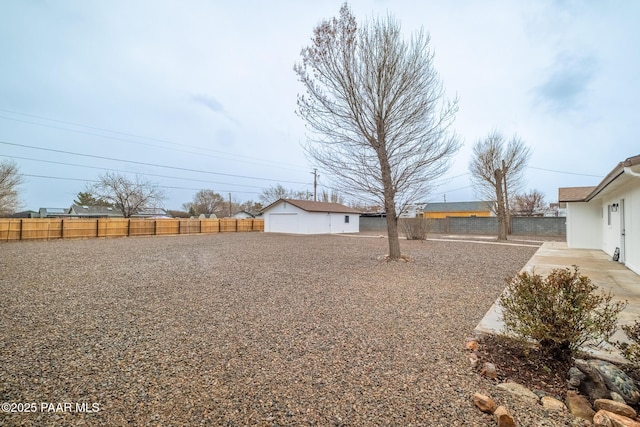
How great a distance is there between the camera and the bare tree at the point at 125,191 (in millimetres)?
28688

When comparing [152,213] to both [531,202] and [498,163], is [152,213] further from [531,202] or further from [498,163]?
[531,202]

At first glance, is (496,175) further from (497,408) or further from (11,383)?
(11,383)

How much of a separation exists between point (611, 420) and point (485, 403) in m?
0.72

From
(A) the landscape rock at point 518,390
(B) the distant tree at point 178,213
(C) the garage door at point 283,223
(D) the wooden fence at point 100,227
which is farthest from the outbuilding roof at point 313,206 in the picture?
(B) the distant tree at point 178,213

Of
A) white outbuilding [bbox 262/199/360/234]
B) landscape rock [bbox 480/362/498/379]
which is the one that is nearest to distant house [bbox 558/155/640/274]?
landscape rock [bbox 480/362/498/379]

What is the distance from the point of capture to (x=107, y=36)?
11.0 metres

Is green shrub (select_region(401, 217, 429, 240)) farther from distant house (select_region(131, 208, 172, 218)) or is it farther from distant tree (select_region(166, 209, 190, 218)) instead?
distant tree (select_region(166, 209, 190, 218))

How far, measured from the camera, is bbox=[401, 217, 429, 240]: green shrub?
17047 mm

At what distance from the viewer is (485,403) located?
193cm

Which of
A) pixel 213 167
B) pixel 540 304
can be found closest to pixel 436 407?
pixel 540 304

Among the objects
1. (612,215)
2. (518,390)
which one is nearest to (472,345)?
(518,390)

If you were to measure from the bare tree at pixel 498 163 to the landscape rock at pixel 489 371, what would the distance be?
1684cm

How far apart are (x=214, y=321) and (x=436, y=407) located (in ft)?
9.44

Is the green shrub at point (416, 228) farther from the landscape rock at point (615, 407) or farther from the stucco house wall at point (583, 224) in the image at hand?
the landscape rock at point (615, 407)
